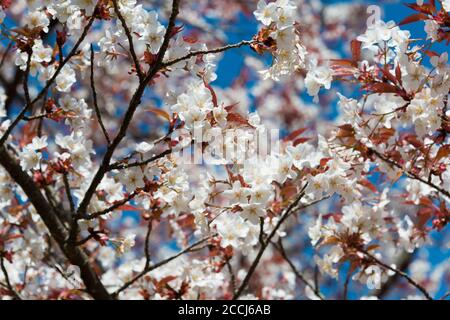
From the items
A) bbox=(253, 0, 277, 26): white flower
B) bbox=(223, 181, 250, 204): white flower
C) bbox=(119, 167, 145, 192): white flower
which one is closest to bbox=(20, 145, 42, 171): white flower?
bbox=(119, 167, 145, 192): white flower

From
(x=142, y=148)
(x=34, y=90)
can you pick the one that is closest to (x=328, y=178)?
(x=142, y=148)

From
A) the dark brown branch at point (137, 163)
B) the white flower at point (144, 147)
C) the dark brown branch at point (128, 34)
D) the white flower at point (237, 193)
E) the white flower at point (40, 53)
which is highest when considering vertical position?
the white flower at point (40, 53)

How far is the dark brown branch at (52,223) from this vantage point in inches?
86.5

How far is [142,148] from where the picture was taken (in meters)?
1.85

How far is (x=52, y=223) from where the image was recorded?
2260 mm

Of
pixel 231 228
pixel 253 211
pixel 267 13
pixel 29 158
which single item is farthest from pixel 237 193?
pixel 29 158

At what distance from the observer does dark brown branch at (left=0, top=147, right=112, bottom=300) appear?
220 centimetres

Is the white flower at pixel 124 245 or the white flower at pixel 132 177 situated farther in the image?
the white flower at pixel 124 245

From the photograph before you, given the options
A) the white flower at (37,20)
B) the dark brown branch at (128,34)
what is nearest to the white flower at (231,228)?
the dark brown branch at (128,34)

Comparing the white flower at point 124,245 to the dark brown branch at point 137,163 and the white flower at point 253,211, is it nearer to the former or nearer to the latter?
the dark brown branch at point 137,163

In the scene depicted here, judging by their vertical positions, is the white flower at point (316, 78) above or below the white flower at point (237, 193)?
above

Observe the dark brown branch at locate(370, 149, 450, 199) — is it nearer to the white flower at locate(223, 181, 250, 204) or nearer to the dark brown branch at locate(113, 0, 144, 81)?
the white flower at locate(223, 181, 250, 204)
